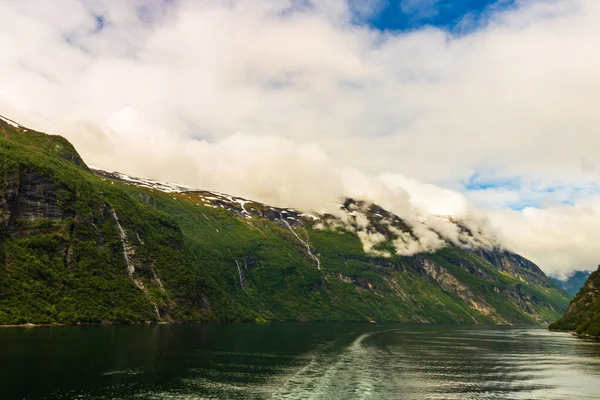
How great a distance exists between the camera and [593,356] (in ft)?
550

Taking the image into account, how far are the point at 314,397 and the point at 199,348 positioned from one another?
80.7 m

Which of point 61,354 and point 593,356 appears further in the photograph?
point 593,356

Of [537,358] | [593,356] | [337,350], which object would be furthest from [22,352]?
[593,356]

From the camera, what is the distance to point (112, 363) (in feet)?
373

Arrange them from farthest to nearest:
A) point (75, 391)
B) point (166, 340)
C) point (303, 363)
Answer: point (166, 340) → point (303, 363) → point (75, 391)

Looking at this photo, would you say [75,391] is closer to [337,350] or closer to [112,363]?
[112,363]

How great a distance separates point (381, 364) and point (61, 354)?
8589 cm

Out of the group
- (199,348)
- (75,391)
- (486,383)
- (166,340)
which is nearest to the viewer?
(75,391)

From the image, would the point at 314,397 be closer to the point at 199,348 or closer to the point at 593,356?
the point at 199,348

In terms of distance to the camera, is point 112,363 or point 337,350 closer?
point 112,363

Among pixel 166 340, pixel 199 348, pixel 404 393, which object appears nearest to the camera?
pixel 404 393

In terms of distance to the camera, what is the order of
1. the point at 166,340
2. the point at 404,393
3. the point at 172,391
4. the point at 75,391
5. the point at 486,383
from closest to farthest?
1. the point at 75,391
2. the point at 172,391
3. the point at 404,393
4. the point at 486,383
5. the point at 166,340

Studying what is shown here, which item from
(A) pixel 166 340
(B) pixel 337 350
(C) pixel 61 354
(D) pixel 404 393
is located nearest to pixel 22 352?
(C) pixel 61 354

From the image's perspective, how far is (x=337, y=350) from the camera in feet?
591
